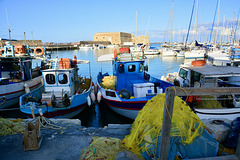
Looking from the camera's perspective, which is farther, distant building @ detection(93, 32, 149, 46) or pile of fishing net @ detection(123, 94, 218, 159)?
distant building @ detection(93, 32, 149, 46)

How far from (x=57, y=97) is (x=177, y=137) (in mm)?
7031

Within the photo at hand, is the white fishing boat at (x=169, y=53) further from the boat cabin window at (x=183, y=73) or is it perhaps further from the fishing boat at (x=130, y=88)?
the boat cabin window at (x=183, y=73)

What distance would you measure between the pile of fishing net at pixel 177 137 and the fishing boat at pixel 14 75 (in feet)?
35.4

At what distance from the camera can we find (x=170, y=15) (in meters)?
44.7

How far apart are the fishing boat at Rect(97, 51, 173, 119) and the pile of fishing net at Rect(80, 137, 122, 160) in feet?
13.1

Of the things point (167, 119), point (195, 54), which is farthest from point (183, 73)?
point (195, 54)

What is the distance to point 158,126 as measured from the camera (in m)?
3.70

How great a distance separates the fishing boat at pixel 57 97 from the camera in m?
8.16

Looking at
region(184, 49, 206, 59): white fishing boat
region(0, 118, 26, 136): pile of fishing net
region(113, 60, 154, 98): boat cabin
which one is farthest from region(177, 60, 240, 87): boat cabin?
region(184, 49, 206, 59): white fishing boat

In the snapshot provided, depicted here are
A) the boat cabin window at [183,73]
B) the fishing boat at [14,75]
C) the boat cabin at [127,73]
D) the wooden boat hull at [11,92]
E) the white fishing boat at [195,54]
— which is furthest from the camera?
the white fishing boat at [195,54]

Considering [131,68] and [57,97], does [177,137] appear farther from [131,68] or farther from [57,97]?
[131,68]

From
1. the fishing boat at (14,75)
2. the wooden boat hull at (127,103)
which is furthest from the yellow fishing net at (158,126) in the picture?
the fishing boat at (14,75)

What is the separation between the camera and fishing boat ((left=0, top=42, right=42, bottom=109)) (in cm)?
1140

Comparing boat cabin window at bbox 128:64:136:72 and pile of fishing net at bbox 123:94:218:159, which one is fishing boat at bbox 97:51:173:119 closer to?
boat cabin window at bbox 128:64:136:72
